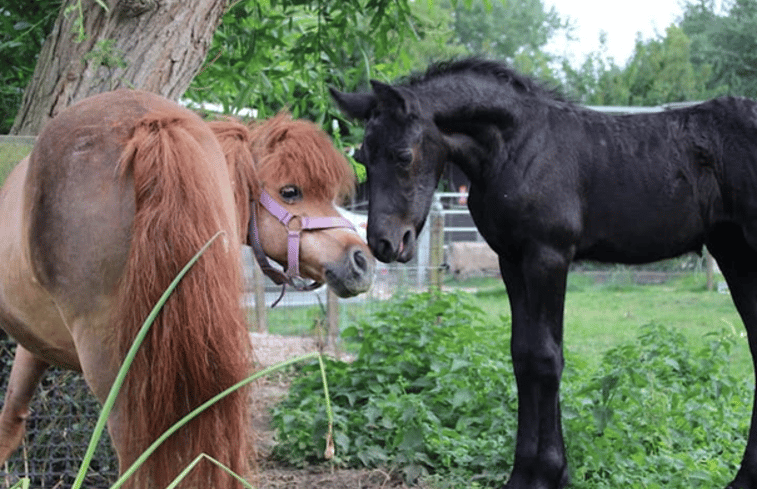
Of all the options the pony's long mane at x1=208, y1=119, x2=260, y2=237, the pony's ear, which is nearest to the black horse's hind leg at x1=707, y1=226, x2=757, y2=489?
the pony's ear

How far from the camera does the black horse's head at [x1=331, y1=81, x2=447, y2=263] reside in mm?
Answer: 3934

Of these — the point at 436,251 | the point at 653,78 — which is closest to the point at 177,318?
the point at 436,251

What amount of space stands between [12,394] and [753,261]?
10.8 ft

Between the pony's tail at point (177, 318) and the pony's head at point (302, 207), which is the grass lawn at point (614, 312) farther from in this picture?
the pony's tail at point (177, 318)

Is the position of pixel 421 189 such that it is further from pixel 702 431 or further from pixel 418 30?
pixel 418 30

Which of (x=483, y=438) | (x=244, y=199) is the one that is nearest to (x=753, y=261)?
(x=483, y=438)

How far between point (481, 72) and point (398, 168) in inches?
28.2

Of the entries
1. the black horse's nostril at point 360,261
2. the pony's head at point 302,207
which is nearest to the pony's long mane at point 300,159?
the pony's head at point 302,207

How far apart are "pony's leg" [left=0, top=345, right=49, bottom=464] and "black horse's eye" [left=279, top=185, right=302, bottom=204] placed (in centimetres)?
105

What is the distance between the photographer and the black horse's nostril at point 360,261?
3.24 m

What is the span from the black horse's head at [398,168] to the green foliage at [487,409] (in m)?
1.31

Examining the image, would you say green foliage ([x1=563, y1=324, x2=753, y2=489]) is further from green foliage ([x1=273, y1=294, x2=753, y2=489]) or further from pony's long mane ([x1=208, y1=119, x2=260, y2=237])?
pony's long mane ([x1=208, y1=119, x2=260, y2=237])

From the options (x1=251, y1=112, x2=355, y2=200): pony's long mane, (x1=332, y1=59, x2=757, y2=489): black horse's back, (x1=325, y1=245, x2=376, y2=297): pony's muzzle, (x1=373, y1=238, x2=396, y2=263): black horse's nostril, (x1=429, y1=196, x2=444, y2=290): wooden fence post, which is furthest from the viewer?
(x1=429, y1=196, x2=444, y2=290): wooden fence post

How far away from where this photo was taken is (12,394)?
11.5 ft
